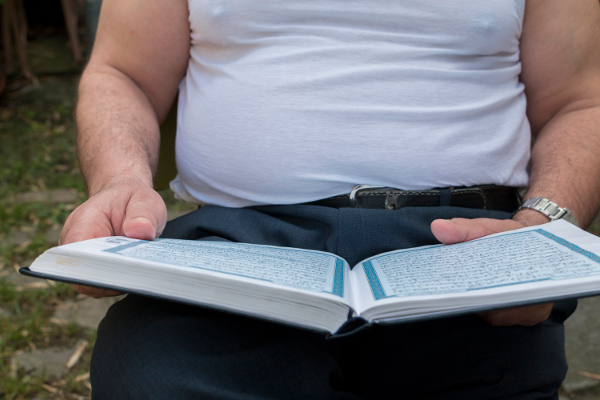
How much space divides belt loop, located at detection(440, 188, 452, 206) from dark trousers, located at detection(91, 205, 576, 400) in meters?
0.03

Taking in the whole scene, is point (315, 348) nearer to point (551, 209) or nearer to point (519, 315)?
point (519, 315)

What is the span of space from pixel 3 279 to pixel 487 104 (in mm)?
1787

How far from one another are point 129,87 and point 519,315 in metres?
0.88

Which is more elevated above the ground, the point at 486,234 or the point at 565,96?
the point at 565,96

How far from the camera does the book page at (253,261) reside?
0.54 meters

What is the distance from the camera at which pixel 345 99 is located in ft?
2.92

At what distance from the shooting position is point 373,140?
874 millimetres

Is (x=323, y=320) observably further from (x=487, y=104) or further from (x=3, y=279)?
(x=3, y=279)

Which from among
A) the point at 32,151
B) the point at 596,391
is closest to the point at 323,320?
the point at 596,391

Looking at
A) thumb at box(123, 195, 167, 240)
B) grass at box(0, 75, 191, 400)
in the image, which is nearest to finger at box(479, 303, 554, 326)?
thumb at box(123, 195, 167, 240)

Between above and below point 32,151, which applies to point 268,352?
above

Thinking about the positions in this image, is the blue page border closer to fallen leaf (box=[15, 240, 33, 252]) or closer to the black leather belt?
the black leather belt

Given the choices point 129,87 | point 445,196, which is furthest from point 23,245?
point 445,196

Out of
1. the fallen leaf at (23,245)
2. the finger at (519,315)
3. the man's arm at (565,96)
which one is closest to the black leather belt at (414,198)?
the man's arm at (565,96)
